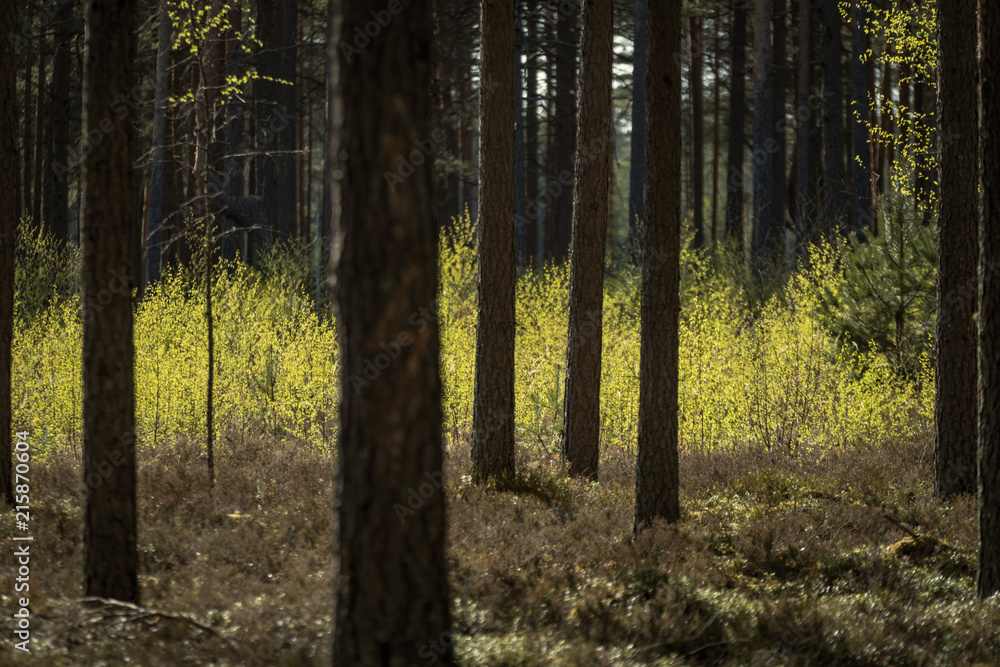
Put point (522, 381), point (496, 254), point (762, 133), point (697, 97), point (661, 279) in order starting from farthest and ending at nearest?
point (697, 97) < point (762, 133) < point (522, 381) < point (496, 254) < point (661, 279)

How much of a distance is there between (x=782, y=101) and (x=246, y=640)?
27.5 meters

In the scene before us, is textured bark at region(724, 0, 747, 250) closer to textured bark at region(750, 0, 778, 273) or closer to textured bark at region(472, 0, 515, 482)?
textured bark at region(750, 0, 778, 273)

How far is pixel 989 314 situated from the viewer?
5641 mm

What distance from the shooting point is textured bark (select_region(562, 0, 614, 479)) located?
29.8ft

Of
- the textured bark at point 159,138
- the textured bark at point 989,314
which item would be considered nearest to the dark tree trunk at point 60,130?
the textured bark at point 159,138

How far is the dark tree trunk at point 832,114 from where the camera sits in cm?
1973

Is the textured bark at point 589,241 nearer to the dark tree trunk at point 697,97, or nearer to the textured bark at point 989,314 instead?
the textured bark at point 989,314

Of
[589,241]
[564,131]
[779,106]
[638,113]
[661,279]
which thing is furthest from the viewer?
[779,106]

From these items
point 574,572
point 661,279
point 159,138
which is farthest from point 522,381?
point 159,138

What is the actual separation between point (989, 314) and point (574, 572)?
11.6 feet

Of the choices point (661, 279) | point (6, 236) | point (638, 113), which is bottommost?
point (661, 279)

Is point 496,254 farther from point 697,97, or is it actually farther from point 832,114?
point 697,97

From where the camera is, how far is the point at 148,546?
6.61 metres

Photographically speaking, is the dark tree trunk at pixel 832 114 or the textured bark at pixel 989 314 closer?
the textured bark at pixel 989 314
